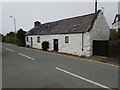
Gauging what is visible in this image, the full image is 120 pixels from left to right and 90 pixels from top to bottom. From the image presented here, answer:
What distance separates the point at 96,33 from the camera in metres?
12.6

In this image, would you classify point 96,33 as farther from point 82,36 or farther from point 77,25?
point 77,25

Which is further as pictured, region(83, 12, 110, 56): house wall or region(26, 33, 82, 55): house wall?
region(26, 33, 82, 55): house wall

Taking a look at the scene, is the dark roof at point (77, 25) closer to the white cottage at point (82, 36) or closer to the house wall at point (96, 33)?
the white cottage at point (82, 36)

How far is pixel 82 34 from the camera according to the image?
1213cm

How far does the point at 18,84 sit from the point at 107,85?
409 cm

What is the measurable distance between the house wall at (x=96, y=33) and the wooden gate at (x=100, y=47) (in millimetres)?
529

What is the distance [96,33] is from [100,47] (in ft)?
7.43

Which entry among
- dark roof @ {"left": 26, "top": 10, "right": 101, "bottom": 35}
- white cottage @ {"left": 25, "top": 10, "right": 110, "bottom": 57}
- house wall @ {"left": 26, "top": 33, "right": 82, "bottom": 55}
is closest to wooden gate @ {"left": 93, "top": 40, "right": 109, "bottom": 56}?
white cottage @ {"left": 25, "top": 10, "right": 110, "bottom": 57}

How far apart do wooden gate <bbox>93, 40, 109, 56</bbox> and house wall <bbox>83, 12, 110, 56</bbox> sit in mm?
529

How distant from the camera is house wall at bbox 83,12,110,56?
1151 cm

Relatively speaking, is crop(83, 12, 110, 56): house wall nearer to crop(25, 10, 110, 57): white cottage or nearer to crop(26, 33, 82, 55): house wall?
crop(25, 10, 110, 57): white cottage

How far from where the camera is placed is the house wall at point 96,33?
11.5 metres

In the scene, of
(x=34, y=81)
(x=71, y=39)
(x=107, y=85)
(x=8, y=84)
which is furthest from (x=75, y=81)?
(x=71, y=39)

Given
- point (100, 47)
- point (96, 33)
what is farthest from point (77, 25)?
point (100, 47)
